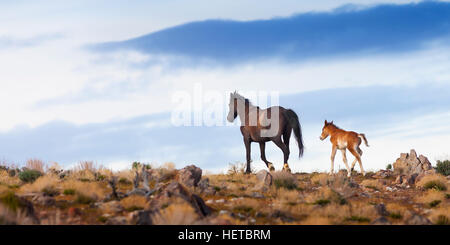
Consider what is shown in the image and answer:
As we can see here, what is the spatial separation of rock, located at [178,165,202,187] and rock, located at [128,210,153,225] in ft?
20.2

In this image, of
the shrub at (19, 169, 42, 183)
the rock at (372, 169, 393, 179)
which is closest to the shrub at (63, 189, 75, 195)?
the shrub at (19, 169, 42, 183)

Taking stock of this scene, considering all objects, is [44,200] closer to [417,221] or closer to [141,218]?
[141,218]

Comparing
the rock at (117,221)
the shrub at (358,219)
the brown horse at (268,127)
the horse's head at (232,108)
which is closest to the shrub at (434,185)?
the brown horse at (268,127)

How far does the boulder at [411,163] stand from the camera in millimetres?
31641

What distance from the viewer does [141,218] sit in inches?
519

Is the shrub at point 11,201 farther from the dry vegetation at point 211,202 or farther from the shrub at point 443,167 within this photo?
the shrub at point 443,167

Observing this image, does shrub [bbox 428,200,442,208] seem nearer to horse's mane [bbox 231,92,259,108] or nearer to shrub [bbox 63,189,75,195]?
horse's mane [bbox 231,92,259,108]

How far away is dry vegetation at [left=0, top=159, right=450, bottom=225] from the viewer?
13.8 metres

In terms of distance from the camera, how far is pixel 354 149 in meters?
27.5

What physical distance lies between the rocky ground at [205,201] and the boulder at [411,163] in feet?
19.7

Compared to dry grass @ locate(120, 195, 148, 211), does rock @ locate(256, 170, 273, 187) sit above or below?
above
